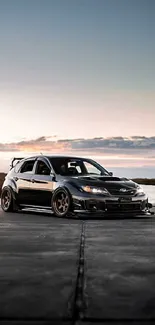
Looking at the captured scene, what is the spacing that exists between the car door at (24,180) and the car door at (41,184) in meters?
0.22

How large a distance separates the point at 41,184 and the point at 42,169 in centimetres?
68

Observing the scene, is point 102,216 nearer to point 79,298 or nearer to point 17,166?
point 17,166

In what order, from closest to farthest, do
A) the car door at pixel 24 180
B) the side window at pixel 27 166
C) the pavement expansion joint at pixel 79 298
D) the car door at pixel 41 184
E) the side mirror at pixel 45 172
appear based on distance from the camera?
the pavement expansion joint at pixel 79 298, the car door at pixel 41 184, the side mirror at pixel 45 172, the car door at pixel 24 180, the side window at pixel 27 166

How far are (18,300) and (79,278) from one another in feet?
4.07

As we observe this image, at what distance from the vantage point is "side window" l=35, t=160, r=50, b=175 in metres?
18.0

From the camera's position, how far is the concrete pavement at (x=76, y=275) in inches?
199

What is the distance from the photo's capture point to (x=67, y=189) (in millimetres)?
16547

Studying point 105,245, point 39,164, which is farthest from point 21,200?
point 105,245

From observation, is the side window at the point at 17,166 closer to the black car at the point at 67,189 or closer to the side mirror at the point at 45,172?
the black car at the point at 67,189

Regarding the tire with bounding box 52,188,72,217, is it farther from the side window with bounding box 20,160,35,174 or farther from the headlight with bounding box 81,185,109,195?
the side window with bounding box 20,160,35,174

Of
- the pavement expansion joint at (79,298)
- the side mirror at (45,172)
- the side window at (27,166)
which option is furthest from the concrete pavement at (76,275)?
the side window at (27,166)

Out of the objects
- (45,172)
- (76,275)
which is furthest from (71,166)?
(76,275)

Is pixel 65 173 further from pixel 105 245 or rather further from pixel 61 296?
pixel 61 296

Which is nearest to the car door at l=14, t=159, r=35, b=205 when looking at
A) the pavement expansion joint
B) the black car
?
the black car
